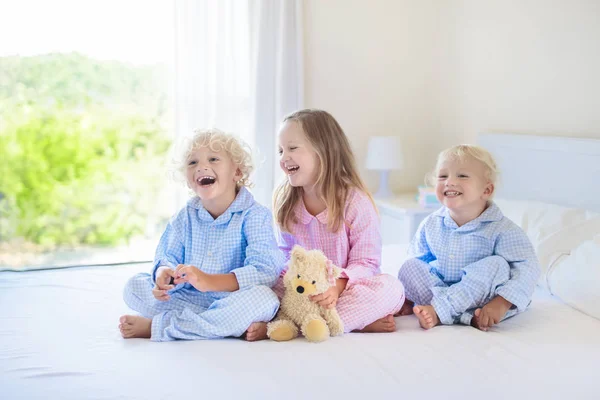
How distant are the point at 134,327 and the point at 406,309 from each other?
32.5 inches

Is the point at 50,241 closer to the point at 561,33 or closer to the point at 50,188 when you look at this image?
the point at 50,188

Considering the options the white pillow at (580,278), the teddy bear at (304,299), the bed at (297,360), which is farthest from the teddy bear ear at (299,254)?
the white pillow at (580,278)

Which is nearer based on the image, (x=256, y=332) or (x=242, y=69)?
(x=256, y=332)

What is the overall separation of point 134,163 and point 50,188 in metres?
Result: 0.66

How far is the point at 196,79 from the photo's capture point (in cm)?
335

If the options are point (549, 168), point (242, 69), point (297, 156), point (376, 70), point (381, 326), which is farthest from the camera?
point (376, 70)

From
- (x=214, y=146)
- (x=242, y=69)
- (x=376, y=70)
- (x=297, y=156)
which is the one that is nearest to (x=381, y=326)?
(x=297, y=156)

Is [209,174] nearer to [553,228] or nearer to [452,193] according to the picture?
[452,193]

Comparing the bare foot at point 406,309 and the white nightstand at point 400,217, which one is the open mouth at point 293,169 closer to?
the bare foot at point 406,309

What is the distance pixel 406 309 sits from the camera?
6.50 ft

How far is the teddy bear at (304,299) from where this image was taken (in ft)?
5.56

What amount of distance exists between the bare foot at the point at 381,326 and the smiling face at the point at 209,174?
1.90 feet

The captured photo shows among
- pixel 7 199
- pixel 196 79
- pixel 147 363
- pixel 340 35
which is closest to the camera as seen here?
pixel 147 363

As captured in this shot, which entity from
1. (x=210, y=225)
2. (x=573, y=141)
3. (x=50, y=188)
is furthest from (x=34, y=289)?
(x=50, y=188)
